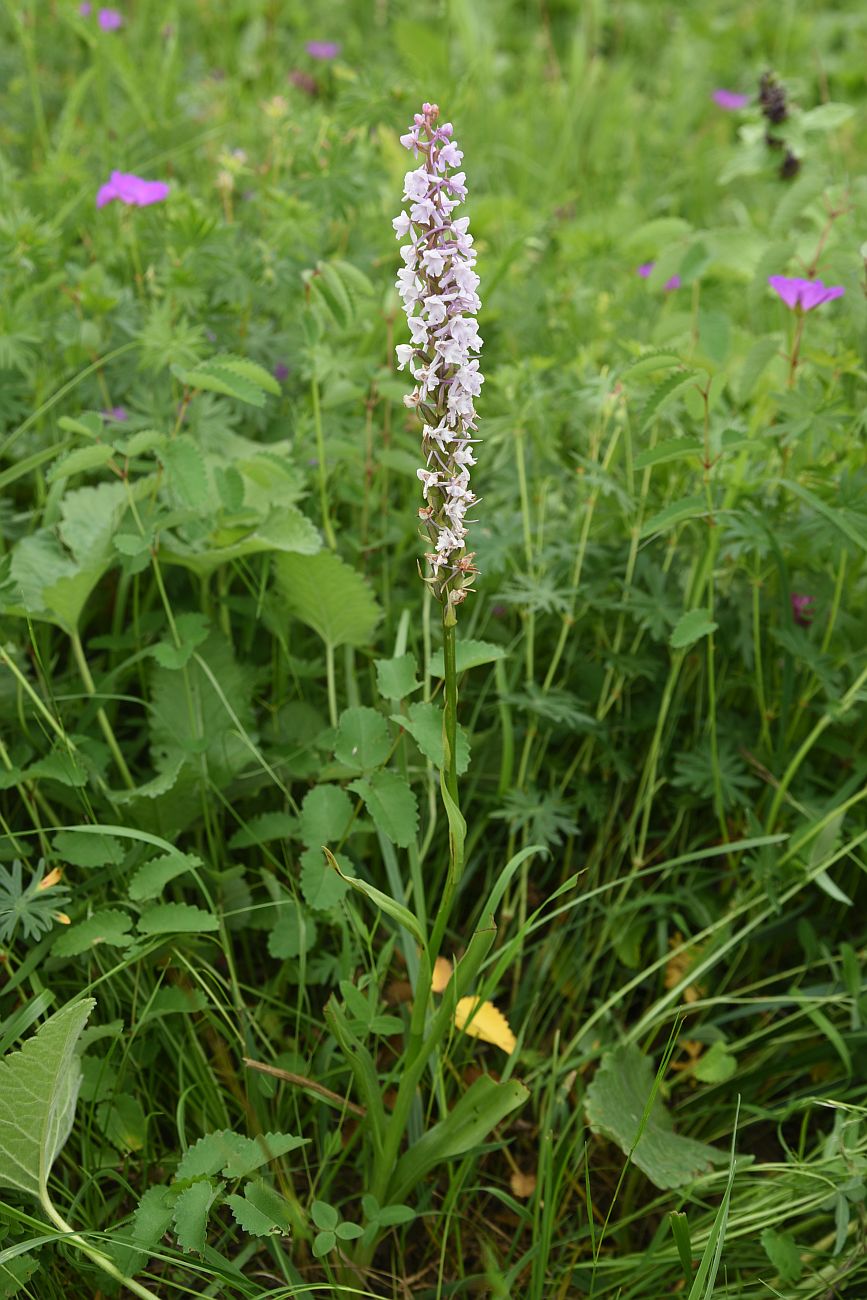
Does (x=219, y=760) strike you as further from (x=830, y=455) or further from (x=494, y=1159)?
(x=830, y=455)

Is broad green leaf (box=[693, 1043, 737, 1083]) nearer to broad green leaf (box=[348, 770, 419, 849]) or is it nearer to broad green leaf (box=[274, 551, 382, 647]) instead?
broad green leaf (box=[348, 770, 419, 849])

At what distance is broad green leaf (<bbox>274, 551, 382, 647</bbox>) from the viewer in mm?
1586

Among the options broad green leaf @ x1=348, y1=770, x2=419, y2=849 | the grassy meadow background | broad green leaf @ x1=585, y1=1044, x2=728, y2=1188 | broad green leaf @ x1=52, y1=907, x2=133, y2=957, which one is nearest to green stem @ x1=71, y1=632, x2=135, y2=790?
the grassy meadow background

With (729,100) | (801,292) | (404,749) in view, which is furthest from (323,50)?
(404,749)

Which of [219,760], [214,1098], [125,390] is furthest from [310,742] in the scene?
[125,390]

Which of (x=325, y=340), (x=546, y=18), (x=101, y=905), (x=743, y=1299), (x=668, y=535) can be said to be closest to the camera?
(x=743, y=1299)

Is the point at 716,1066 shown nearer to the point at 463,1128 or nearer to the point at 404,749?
the point at 463,1128

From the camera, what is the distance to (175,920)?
1.33m

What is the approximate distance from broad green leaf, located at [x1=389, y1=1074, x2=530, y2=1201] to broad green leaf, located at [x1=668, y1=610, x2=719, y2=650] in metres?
0.58

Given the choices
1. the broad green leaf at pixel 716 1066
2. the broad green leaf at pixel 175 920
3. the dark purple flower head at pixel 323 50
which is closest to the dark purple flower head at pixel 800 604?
the broad green leaf at pixel 716 1066

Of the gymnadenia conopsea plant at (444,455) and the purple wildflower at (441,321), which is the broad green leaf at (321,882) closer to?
the gymnadenia conopsea plant at (444,455)

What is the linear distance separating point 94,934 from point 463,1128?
47 cm

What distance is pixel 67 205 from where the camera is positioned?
7.14 feet

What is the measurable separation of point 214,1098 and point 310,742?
492 mm
